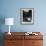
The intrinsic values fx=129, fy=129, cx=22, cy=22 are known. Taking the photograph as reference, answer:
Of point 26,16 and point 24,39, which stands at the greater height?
point 26,16

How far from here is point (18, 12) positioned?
4.56 metres

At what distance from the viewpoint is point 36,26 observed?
15.1 feet

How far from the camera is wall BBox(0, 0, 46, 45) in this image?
456 cm

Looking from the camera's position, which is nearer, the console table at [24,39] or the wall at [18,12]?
the console table at [24,39]

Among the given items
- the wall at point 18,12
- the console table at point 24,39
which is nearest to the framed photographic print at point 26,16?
the wall at point 18,12

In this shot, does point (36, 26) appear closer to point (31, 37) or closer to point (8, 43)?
point (31, 37)

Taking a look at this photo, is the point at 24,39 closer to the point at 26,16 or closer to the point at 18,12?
the point at 26,16

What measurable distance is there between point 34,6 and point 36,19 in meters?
0.46

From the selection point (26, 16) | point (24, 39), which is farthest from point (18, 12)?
point (24, 39)

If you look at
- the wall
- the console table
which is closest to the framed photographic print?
the wall

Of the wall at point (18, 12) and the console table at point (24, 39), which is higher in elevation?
the wall at point (18, 12)

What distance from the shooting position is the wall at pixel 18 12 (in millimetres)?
4562

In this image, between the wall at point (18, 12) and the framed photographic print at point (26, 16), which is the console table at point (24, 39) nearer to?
the wall at point (18, 12)

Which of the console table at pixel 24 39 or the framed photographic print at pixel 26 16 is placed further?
the framed photographic print at pixel 26 16
